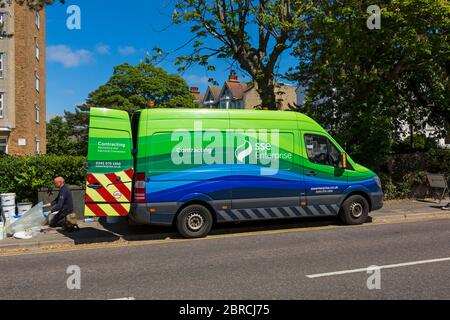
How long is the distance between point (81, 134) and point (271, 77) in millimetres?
46153

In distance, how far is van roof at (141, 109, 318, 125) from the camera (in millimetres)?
8602

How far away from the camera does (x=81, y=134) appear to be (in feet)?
186

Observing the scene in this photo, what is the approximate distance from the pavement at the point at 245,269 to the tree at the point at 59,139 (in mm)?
29316

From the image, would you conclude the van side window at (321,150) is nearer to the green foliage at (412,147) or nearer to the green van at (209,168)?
the green van at (209,168)

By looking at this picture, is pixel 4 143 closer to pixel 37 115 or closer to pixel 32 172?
pixel 37 115

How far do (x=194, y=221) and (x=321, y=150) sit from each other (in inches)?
139

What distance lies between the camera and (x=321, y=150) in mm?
10023

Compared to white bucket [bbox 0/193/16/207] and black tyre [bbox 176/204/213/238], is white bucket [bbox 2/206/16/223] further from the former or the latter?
black tyre [bbox 176/204/213/238]

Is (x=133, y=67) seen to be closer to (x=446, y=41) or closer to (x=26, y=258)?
(x=446, y=41)

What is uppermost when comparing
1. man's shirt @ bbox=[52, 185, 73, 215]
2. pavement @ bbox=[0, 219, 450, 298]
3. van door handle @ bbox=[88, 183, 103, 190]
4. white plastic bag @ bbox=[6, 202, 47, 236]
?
van door handle @ bbox=[88, 183, 103, 190]

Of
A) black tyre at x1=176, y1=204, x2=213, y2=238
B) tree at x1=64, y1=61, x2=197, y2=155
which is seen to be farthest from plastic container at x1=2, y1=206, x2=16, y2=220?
tree at x1=64, y1=61, x2=197, y2=155

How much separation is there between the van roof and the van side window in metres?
0.47

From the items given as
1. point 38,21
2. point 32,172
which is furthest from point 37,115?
point 32,172
